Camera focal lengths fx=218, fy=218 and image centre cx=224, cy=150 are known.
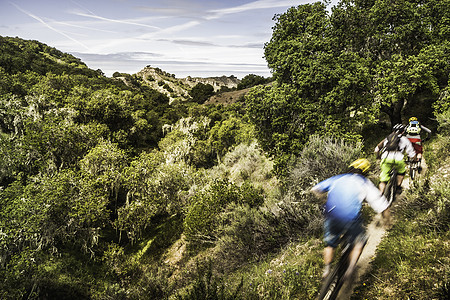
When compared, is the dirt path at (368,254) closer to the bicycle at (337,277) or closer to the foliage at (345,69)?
the bicycle at (337,277)

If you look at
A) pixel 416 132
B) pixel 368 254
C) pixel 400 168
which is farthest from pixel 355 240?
pixel 416 132

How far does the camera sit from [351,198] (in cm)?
363

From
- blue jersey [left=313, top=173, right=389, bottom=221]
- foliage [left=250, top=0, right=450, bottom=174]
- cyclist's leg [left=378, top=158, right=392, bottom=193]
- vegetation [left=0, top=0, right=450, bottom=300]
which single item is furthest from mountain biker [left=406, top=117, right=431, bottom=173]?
blue jersey [left=313, top=173, right=389, bottom=221]

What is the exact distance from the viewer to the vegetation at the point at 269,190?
17.4 ft

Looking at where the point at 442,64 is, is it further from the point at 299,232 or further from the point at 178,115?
the point at 178,115

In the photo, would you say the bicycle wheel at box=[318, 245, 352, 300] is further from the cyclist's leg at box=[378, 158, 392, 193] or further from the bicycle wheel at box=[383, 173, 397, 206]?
the bicycle wheel at box=[383, 173, 397, 206]

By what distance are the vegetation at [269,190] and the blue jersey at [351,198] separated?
1433 millimetres

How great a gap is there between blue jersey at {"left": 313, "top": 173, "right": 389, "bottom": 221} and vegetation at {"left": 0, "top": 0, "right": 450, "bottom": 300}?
143cm

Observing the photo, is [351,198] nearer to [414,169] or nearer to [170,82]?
[414,169]

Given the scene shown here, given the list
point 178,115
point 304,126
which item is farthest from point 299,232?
point 178,115

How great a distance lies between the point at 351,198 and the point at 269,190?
1207 centimetres

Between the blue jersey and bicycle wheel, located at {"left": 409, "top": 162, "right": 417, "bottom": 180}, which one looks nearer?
the blue jersey

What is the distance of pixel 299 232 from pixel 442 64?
13062mm

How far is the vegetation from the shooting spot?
5305 millimetres
